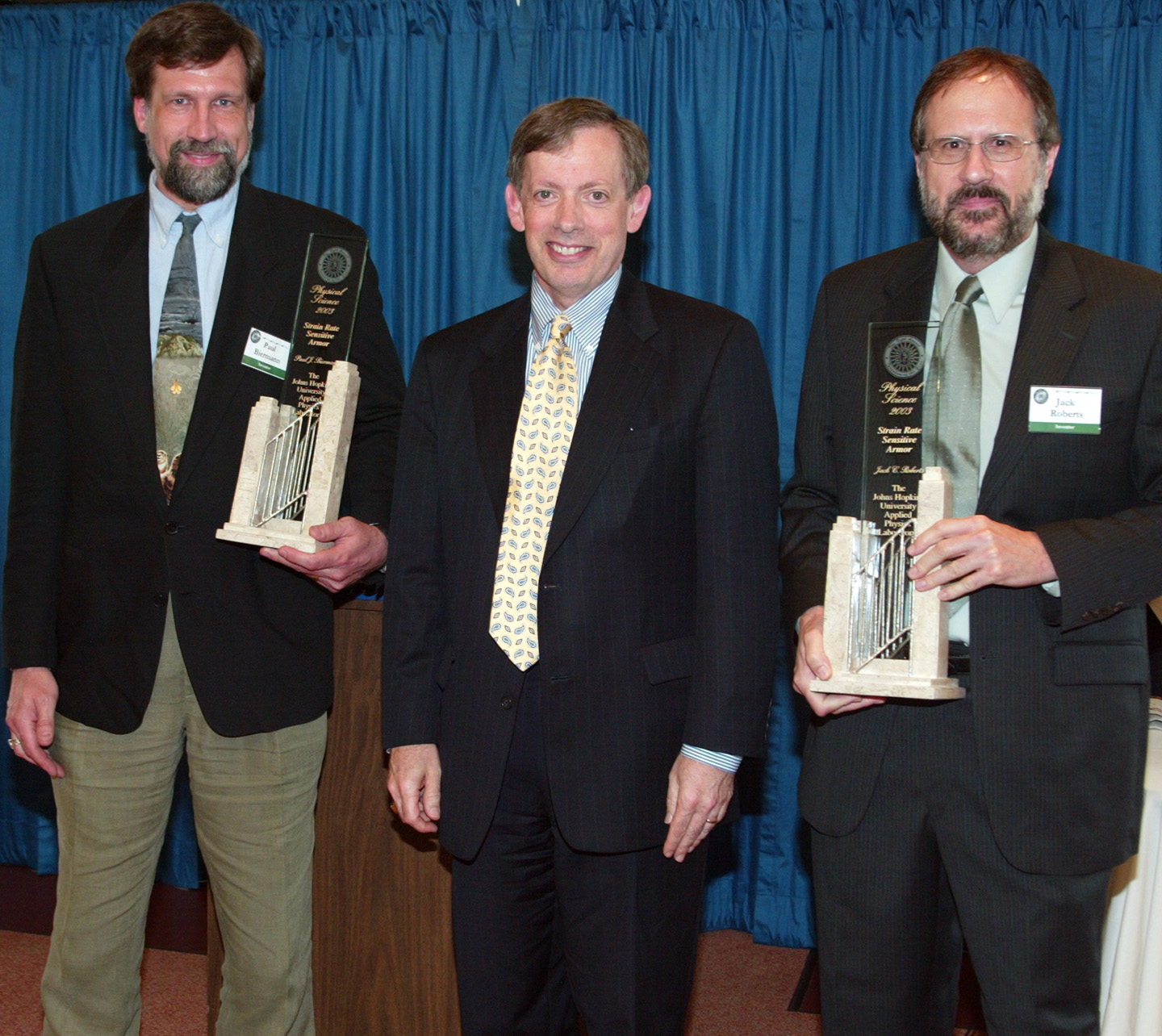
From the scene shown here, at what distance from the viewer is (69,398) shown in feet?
7.38

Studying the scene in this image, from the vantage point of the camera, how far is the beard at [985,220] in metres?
1.84

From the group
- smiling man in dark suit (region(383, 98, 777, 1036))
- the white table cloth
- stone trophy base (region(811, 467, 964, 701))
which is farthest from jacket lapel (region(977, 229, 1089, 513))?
the white table cloth

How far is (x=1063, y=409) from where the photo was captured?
1.78m

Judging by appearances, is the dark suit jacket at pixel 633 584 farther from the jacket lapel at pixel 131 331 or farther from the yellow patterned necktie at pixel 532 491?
the jacket lapel at pixel 131 331

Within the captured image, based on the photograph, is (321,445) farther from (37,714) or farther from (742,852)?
(742,852)

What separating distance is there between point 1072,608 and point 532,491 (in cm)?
86

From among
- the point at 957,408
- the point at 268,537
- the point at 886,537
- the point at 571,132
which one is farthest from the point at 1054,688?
the point at 268,537

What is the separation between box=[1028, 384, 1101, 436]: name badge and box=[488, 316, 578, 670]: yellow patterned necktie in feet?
2.39

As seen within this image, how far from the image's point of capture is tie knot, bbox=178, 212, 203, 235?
2287 millimetres

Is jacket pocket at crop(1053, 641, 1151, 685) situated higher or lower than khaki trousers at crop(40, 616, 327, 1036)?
higher

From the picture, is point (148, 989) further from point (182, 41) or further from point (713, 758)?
point (182, 41)

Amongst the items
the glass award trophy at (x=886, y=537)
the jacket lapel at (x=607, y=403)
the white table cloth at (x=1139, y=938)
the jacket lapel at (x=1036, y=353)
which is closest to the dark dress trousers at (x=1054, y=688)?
the jacket lapel at (x=1036, y=353)

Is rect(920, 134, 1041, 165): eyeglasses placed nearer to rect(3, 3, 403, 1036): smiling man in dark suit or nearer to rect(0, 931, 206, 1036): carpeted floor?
rect(3, 3, 403, 1036): smiling man in dark suit

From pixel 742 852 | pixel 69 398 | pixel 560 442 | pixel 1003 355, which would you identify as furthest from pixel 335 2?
pixel 742 852
